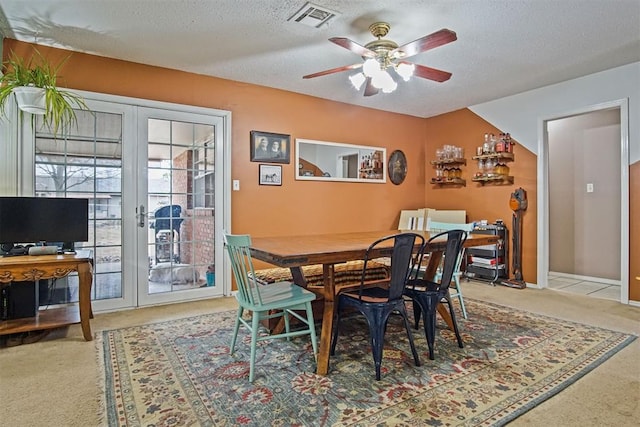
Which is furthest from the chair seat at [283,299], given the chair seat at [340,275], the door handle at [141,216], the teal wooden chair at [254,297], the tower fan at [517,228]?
the tower fan at [517,228]

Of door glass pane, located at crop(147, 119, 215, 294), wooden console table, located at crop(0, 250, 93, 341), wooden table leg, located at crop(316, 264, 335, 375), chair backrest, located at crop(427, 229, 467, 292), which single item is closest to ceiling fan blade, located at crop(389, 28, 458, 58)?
chair backrest, located at crop(427, 229, 467, 292)

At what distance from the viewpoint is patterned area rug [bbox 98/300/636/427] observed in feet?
5.80

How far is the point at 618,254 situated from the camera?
15.5 ft

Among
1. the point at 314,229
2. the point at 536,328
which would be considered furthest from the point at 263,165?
the point at 536,328

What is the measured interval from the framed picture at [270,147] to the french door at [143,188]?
34cm

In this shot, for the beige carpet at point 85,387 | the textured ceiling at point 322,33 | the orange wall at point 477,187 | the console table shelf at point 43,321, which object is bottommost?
the beige carpet at point 85,387

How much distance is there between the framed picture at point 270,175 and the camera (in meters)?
4.35

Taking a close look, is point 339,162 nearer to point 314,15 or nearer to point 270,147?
point 270,147

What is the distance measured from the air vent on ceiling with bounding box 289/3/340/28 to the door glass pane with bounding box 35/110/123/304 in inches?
80.2

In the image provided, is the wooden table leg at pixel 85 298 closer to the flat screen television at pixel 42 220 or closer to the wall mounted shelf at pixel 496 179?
the flat screen television at pixel 42 220

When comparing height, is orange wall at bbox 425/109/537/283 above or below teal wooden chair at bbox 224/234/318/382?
above

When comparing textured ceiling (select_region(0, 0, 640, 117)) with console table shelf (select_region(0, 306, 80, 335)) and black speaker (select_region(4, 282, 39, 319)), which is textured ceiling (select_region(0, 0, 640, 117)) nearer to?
black speaker (select_region(4, 282, 39, 319))

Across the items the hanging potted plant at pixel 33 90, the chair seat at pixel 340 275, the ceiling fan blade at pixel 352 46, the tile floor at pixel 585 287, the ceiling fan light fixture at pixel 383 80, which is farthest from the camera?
the tile floor at pixel 585 287

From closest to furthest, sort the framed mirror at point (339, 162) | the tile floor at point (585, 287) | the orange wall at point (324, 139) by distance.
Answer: the orange wall at point (324, 139)
the tile floor at point (585, 287)
the framed mirror at point (339, 162)
